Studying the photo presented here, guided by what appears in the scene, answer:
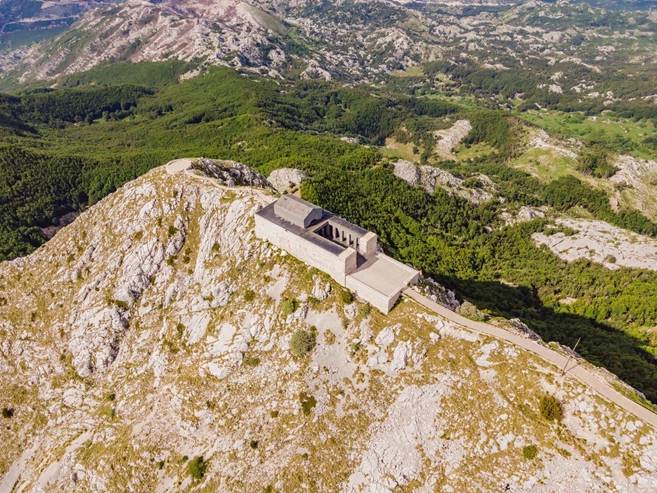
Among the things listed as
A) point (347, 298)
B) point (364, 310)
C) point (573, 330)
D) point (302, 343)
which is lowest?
point (573, 330)

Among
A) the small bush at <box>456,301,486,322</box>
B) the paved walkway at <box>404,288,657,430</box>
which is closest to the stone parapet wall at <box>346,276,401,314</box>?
the paved walkway at <box>404,288,657,430</box>

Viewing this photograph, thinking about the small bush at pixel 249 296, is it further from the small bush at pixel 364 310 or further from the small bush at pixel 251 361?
the small bush at pixel 364 310

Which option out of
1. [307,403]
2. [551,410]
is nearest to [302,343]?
[307,403]

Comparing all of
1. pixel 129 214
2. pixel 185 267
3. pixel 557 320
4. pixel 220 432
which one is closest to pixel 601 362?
pixel 557 320

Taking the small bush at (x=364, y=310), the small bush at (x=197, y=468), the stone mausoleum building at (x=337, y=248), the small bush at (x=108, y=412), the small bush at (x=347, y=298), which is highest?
the stone mausoleum building at (x=337, y=248)

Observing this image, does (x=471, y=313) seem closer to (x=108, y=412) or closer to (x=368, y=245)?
(x=368, y=245)

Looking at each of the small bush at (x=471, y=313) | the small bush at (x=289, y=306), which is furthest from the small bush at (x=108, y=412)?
the small bush at (x=471, y=313)

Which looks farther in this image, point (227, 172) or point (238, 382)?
point (227, 172)
